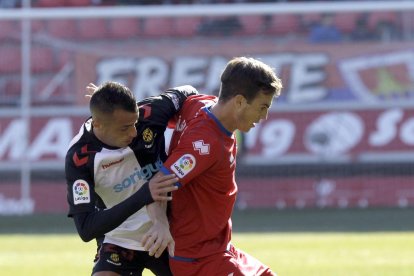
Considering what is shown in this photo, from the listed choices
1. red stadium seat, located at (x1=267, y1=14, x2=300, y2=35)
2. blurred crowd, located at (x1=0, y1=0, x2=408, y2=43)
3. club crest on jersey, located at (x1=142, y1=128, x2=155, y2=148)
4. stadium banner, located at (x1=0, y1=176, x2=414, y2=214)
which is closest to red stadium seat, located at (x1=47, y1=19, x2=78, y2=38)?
blurred crowd, located at (x1=0, y1=0, x2=408, y2=43)

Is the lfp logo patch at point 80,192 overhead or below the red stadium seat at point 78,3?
below

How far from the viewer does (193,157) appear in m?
4.89

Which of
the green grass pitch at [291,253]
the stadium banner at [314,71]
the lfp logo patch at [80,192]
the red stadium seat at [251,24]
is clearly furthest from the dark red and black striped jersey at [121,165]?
the red stadium seat at [251,24]

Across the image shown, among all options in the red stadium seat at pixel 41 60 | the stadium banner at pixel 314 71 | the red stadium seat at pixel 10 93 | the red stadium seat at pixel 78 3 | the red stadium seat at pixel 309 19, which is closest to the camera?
the stadium banner at pixel 314 71

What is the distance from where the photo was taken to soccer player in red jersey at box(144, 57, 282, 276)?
490cm

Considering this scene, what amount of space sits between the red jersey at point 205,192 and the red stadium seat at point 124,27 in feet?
46.3

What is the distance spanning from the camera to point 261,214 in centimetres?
1780

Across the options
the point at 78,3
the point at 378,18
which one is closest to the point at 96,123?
the point at 378,18

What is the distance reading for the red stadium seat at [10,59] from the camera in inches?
762

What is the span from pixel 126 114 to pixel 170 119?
0.49 meters

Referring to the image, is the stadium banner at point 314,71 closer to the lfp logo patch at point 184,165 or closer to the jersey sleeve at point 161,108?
the jersey sleeve at point 161,108

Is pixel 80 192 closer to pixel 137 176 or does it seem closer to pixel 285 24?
pixel 137 176

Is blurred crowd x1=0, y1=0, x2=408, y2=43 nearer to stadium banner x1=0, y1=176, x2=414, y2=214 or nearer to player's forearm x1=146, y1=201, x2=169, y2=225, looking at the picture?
stadium banner x1=0, y1=176, x2=414, y2=214

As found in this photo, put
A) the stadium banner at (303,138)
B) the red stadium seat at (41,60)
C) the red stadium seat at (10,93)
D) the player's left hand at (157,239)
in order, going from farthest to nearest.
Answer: the red stadium seat at (41,60) → the red stadium seat at (10,93) → the stadium banner at (303,138) → the player's left hand at (157,239)
